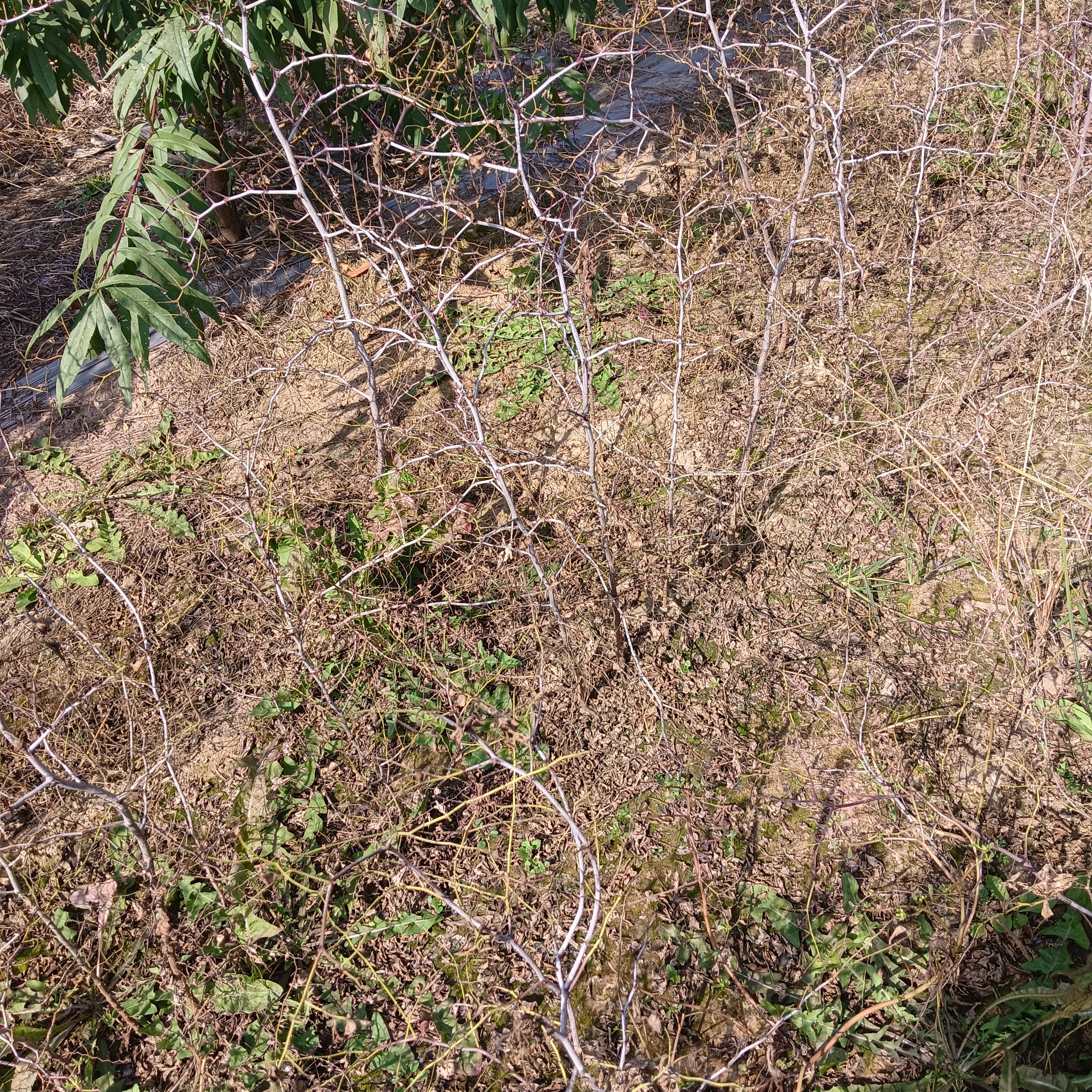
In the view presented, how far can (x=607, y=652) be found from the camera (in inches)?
99.4

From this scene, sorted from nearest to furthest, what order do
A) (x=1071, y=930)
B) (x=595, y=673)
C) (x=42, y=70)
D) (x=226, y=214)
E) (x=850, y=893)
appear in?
(x=1071, y=930) → (x=850, y=893) → (x=595, y=673) → (x=42, y=70) → (x=226, y=214)

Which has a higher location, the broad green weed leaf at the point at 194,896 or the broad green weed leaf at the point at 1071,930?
the broad green weed leaf at the point at 194,896

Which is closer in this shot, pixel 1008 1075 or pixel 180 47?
pixel 1008 1075

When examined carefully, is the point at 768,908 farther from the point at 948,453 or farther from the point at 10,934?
the point at 10,934

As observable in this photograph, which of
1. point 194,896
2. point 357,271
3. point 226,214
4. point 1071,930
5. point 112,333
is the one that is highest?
point 112,333

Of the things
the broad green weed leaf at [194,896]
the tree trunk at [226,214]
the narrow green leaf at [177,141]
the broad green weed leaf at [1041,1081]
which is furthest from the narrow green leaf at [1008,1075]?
the tree trunk at [226,214]

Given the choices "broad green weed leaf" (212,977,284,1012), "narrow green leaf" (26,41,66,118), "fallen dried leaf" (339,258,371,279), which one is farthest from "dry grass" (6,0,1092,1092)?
"narrow green leaf" (26,41,66,118)

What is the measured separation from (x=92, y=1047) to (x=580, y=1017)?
1157 mm

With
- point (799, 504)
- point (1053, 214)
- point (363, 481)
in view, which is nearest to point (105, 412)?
point (363, 481)

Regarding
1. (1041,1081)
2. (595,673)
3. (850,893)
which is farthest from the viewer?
(595,673)

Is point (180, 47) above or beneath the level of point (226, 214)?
above

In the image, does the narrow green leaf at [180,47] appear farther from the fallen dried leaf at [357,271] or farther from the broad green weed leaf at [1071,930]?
the broad green weed leaf at [1071,930]

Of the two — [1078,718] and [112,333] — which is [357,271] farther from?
[1078,718]

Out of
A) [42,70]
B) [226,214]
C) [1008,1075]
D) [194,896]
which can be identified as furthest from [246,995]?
[226,214]
